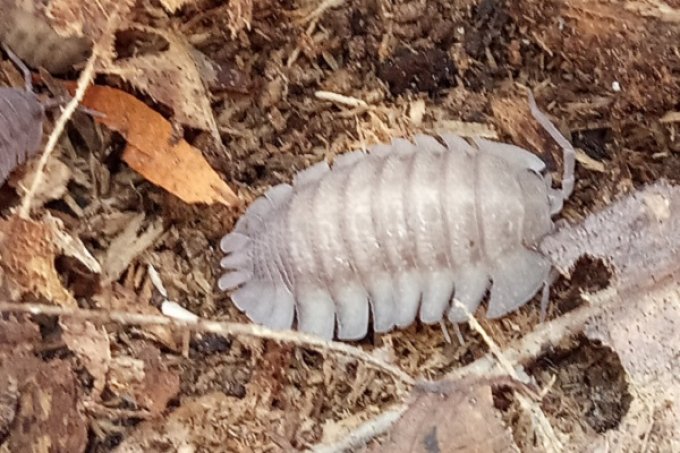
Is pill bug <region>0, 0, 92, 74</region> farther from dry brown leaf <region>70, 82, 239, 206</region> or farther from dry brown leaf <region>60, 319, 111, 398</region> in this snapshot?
dry brown leaf <region>60, 319, 111, 398</region>

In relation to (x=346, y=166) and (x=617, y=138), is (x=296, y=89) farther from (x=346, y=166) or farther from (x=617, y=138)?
(x=617, y=138)

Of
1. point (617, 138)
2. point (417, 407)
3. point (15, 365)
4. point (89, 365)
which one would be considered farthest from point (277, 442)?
point (617, 138)

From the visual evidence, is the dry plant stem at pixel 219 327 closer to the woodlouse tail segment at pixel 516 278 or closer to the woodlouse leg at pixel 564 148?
the woodlouse tail segment at pixel 516 278

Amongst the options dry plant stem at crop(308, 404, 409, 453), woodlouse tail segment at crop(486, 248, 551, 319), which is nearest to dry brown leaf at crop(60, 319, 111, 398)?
dry plant stem at crop(308, 404, 409, 453)

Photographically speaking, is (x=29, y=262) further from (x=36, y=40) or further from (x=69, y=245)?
(x=36, y=40)

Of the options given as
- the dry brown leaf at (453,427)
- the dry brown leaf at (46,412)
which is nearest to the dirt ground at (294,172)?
the dry brown leaf at (46,412)

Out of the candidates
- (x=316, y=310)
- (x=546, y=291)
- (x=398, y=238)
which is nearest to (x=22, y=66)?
(x=316, y=310)
